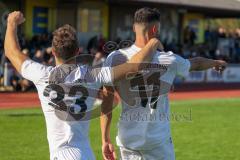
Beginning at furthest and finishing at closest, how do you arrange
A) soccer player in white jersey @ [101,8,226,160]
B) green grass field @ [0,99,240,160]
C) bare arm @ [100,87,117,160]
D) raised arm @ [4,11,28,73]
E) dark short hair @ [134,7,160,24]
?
green grass field @ [0,99,240,160]
bare arm @ [100,87,117,160]
soccer player in white jersey @ [101,8,226,160]
dark short hair @ [134,7,160,24]
raised arm @ [4,11,28,73]

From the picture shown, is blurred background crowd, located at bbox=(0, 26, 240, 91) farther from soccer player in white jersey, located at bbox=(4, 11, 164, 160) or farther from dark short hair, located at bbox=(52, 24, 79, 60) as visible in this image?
dark short hair, located at bbox=(52, 24, 79, 60)

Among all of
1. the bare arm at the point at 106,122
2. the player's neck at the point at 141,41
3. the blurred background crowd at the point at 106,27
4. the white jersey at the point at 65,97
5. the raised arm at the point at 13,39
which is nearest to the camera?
the raised arm at the point at 13,39

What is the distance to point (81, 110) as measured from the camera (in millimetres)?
5293

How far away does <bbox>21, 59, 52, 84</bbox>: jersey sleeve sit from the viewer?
512 centimetres

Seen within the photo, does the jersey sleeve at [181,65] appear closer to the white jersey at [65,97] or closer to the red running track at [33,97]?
the white jersey at [65,97]

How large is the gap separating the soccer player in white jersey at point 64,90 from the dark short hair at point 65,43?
0.03 meters

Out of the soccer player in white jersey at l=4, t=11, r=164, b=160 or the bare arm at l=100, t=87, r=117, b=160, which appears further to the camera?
the bare arm at l=100, t=87, r=117, b=160

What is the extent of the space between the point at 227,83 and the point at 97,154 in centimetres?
2500

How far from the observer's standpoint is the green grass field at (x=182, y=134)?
35.9ft

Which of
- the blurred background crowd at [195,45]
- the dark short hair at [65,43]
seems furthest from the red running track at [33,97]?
the dark short hair at [65,43]

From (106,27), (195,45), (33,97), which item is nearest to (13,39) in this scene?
(33,97)

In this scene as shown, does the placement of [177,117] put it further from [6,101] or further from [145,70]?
[145,70]

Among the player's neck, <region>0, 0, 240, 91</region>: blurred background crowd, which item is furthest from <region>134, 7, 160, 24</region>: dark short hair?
<region>0, 0, 240, 91</region>: blurred background crowd

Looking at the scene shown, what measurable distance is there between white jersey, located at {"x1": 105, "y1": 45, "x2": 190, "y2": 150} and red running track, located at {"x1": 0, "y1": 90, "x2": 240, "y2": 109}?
13.7 m
